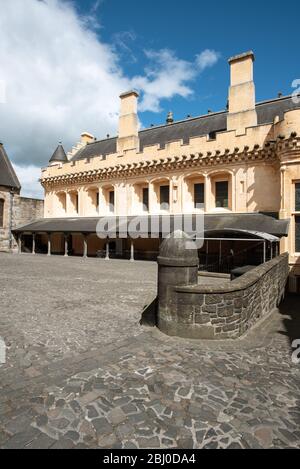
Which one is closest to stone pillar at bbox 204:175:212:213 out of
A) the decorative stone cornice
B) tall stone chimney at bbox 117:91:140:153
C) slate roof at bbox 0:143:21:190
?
the decorative stone cornice

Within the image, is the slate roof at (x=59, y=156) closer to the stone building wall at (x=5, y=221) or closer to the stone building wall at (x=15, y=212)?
the stone building wall at (x=15, y=212)

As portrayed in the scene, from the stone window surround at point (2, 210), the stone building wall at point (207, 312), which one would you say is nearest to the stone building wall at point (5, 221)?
the stone window surround at point (2, 210)

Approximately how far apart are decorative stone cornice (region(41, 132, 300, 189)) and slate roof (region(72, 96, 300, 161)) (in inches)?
81.2

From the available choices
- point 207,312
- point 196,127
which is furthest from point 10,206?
point 207,312

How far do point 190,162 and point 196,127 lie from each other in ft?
15.5

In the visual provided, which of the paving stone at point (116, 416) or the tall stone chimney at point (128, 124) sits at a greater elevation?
the tall stone chimney at point (128, 124)

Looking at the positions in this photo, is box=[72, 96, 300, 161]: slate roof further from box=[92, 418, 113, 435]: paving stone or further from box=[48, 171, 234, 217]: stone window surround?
box=[92, 418, 113, 435]: paving stone

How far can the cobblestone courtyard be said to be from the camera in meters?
2.90

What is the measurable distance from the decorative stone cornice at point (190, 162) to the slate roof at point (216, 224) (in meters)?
3.38

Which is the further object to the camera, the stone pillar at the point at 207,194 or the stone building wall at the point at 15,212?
the stone building wall at the point at 15,212

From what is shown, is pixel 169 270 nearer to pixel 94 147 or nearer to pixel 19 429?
pixel 19 429

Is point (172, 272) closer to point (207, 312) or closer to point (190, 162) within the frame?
point (207, 312)

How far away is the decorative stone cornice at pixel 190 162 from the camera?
1479 cm
